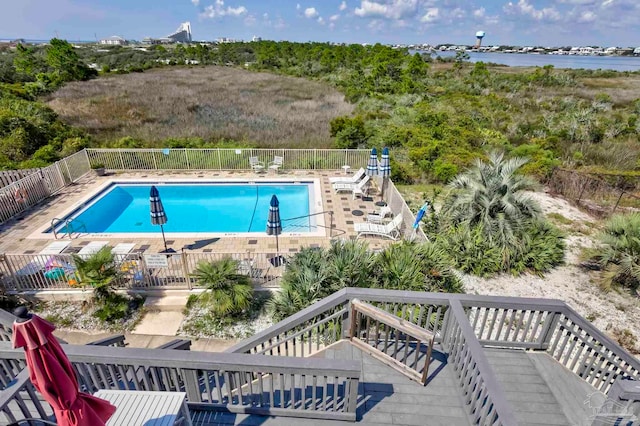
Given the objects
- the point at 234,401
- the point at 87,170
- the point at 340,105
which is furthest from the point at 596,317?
the point at 340,105

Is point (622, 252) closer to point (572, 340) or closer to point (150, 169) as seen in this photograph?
point (572, 340)

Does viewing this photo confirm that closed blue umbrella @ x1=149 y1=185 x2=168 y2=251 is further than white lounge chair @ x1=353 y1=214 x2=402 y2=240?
No

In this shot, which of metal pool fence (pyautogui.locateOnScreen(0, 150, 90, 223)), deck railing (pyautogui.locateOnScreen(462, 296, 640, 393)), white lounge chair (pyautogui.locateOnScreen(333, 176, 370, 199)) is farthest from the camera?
white lounge chair (pyautogui.locateOnScreen(333, 176, 370, 199))

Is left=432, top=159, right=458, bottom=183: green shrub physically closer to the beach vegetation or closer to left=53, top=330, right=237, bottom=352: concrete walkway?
the beach vegetation

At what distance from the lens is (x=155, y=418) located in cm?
282

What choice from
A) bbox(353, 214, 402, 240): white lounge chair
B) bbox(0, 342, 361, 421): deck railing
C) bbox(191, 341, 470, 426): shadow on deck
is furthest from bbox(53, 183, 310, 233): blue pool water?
bbox(0, 342, 361, 421): deck railing

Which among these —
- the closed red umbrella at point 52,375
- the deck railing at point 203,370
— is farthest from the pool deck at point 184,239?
the closed red umbrella at point 52,375

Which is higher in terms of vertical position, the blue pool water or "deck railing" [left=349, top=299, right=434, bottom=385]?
"deck railing" [left=349, top=299, right=434, bottom=385]

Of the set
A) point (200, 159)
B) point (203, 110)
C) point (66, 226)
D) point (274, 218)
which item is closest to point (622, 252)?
point (274, 218)

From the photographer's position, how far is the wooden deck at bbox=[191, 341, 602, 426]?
3.53 meters

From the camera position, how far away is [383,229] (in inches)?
399

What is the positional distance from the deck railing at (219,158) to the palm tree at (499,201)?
7.32m

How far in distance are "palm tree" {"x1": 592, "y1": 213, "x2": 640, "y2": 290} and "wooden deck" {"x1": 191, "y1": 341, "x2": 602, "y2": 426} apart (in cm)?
522

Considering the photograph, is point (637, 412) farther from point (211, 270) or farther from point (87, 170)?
point (87, 170)
